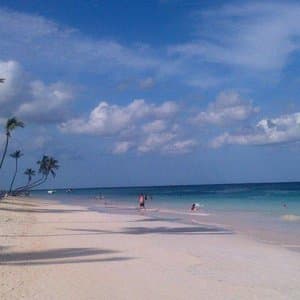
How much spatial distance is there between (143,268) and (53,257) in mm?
2940

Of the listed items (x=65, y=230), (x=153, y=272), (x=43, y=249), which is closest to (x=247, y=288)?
(x=153, y=272)

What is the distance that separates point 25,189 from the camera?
10088 centimetres

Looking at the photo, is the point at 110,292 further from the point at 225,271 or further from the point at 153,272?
the point at 225,271

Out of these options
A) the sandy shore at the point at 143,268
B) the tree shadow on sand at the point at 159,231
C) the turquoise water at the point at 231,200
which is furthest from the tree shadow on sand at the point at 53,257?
the turquoise water at the point at 231,200

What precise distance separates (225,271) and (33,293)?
495 centimetres

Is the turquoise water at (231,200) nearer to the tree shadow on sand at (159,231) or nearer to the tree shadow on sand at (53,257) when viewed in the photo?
the tree shadow on sand at (159,231)

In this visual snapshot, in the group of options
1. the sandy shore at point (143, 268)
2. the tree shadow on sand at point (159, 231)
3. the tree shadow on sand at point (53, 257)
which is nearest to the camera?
the sandy shore at point (143, 268)

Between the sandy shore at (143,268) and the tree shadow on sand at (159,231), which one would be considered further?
the tree shadow on sand at (159,231)

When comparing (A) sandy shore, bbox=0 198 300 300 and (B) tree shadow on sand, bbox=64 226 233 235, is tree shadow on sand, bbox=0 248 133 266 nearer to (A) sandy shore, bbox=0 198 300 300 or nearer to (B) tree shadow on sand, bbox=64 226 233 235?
(A) sandy shore, bbox=0 198 300 300

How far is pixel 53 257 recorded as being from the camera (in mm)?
14242

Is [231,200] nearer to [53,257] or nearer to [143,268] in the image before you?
[53,257]

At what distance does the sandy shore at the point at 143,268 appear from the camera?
10141 millimetres

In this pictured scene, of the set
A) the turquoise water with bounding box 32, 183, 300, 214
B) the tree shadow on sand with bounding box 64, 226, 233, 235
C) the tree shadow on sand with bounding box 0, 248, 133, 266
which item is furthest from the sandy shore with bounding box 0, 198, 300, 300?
the turquoise water with bounding box 32, 183, 300, 214

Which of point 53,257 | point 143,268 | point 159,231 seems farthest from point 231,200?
point 143,268
